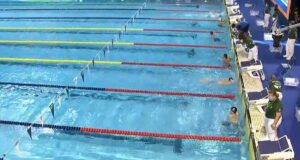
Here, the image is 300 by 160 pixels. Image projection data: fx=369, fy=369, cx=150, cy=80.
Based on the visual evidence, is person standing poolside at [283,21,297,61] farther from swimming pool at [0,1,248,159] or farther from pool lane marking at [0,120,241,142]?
pool lane marking at [0,120,241,142]

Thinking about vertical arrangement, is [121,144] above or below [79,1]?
below

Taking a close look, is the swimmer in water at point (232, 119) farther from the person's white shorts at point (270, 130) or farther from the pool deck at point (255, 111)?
the person's white shorts at point (270, 130)

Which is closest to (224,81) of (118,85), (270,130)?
(118,85)

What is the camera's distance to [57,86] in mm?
9672

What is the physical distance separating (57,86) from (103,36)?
16.3 feet

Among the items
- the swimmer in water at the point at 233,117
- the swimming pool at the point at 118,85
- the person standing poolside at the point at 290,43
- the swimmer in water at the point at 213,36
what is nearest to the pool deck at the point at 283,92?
the person standing poolside at the point at 290,43

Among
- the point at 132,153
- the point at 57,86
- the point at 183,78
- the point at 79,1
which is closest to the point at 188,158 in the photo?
the point at 132,153

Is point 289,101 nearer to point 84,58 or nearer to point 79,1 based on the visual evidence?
point 84,58

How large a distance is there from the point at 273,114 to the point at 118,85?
472 cm

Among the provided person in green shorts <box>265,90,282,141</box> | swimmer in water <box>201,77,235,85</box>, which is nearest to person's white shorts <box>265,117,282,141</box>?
person in green shorts <box>265,90,282,141</box>

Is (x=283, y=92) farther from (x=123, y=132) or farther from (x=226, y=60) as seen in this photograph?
(x=123, y=132)

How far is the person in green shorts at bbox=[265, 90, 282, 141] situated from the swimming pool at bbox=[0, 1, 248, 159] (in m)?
0.74

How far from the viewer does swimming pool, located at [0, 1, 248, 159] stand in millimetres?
7488

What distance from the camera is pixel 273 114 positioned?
21.4 feet
